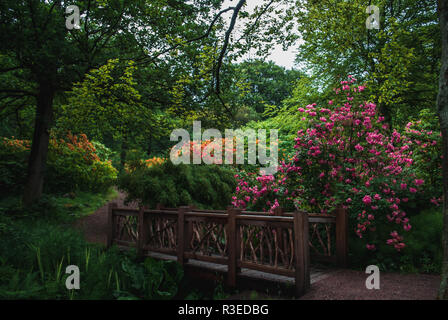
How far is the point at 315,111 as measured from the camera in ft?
24.9

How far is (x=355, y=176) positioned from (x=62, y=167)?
12439 mm

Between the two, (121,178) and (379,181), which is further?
(121,178)

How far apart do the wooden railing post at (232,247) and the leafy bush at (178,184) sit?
13.3ft

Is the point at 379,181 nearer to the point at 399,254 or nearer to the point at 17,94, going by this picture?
the point at 399,254

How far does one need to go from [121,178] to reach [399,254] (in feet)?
23.5

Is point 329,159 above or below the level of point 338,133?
below

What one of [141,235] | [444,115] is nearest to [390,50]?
[444,115]

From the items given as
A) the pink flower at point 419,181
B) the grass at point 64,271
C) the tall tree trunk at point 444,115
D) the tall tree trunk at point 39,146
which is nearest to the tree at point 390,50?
the pink flower at point 419,181

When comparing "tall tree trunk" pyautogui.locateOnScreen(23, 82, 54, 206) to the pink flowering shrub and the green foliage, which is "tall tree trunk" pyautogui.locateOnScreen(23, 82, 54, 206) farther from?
the green foliage

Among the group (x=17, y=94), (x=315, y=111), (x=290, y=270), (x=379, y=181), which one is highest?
(x=17, y=94)

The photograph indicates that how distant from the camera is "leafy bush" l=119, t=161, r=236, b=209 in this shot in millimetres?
9055

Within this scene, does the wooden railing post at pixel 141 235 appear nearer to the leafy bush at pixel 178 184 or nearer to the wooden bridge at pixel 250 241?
the wooden bridge at pixel 250 241

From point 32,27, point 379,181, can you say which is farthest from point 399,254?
point 32,27

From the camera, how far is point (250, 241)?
5211mm
